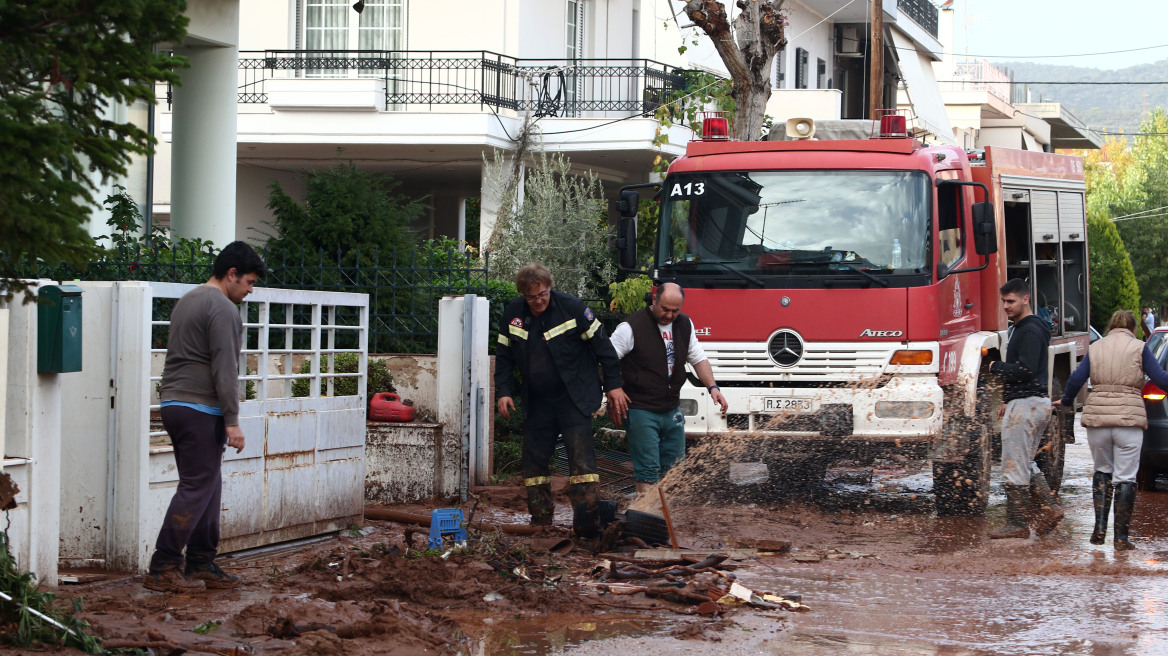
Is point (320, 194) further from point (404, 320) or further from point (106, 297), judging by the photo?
A: point (106, 297)

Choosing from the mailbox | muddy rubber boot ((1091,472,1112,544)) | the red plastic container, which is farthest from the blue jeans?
the mailbox

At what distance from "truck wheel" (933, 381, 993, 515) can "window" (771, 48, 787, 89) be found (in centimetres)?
2058

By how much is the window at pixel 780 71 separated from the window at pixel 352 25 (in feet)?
35.3

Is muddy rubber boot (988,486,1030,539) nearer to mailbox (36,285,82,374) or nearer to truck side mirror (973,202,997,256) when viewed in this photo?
truck side mirror (973,202,997,256)

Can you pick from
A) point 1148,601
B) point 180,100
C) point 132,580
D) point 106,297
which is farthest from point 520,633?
point 180,100

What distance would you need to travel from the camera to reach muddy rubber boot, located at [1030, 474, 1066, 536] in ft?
30.9

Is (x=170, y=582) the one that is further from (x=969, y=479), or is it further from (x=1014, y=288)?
(x=969, y=479)

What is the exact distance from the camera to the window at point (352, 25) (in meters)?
22.6

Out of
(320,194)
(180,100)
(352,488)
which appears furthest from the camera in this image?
(180,100)

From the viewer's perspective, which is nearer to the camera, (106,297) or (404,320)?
(106,297)

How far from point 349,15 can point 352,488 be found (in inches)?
626

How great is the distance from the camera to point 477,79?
21.7 meters

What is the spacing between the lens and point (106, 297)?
672 centimetres

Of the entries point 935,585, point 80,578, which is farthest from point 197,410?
point 935,585
